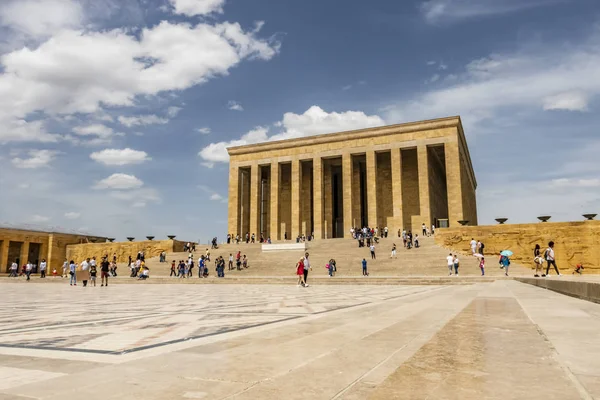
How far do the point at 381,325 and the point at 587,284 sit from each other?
5.02 m

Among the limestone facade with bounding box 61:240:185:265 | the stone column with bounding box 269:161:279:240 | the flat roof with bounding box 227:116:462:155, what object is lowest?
the limestone facade with bounding box 61:240:185:265

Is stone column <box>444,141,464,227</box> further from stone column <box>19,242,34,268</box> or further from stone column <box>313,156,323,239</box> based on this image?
stone column <box>19,242,34,268</box>

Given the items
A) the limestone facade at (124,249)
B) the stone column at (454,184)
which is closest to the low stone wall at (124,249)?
the limestone facade at (124,249)

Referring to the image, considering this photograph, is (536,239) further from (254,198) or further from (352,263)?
(254,198)

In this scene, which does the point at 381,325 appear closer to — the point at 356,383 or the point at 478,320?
the point at 478,320

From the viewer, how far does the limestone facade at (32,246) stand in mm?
39719

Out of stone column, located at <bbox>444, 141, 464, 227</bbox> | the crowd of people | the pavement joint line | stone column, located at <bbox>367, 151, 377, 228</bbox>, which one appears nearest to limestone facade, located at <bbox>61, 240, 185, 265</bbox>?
the crowd of people

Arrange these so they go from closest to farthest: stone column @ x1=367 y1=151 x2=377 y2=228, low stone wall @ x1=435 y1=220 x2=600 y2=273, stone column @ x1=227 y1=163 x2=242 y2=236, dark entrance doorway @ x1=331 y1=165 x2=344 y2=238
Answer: low stone wall @ x1=435 y1=220 x2=600 y2=273 → stone column @ x1=367 y1=151 x2=377 y2=228 → stone column @ x1=227 y1=163 x2=242 y2=236 → dark entrance doorway @ x1=331 y1=165 x2=344 y2=238

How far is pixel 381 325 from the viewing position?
13.4ft

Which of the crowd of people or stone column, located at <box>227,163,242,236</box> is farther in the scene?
stone column, located at <box>227,163,242,236</box>

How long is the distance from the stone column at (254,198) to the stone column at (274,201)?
5.65 ft

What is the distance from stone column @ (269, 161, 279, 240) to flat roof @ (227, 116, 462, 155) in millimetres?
2209

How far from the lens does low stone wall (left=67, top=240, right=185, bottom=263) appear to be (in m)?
35.6

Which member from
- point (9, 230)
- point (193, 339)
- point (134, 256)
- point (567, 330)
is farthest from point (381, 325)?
point (9, 230)
